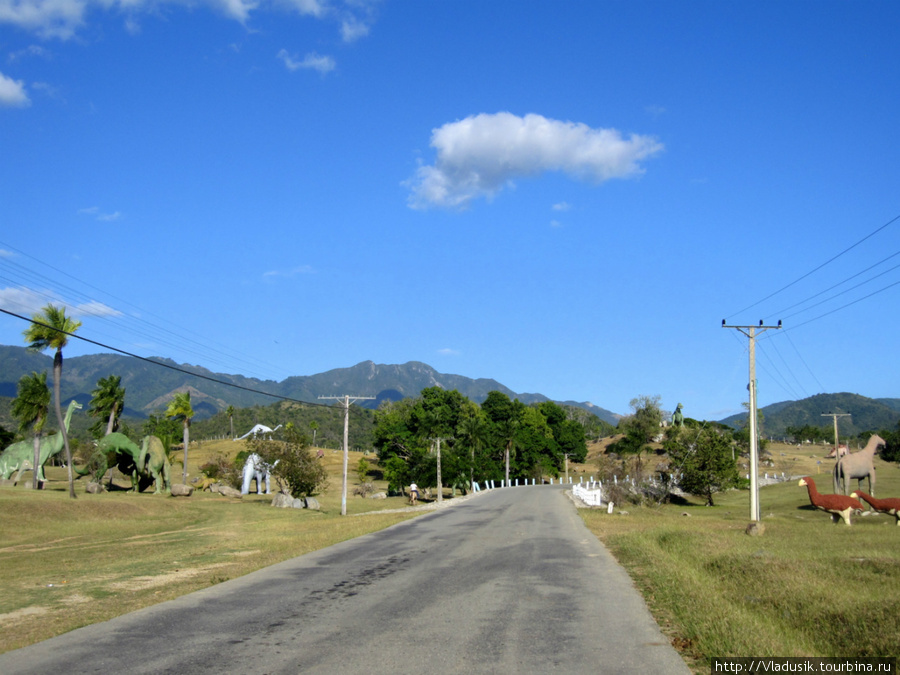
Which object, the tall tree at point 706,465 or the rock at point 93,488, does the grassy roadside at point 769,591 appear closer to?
the tall tree at point 706,465

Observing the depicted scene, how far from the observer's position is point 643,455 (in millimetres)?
127812

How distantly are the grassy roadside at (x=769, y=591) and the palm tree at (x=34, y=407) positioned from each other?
Result: 145 ft

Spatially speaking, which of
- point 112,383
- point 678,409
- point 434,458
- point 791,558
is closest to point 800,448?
point 678,409

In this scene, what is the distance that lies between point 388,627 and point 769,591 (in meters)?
→ 7.65

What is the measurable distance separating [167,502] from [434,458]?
3184 centimetres

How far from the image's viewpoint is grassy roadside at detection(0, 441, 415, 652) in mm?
13297

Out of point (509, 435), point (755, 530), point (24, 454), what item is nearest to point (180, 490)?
point (24, 454)

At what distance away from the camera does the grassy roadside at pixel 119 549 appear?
13.3 metres

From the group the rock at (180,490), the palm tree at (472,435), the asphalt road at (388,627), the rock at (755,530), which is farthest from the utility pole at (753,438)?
the palm tree at (472,435)

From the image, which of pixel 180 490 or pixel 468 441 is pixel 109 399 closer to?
pixel 180 490

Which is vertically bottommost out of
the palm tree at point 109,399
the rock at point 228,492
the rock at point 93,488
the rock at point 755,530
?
the rock at point 228,492

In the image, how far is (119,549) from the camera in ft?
87.5

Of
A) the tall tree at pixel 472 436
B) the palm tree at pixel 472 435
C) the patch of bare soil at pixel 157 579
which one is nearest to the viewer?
the patch of bare soil at pixel 157 579

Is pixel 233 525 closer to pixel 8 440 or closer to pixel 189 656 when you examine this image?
pixel 189 656
